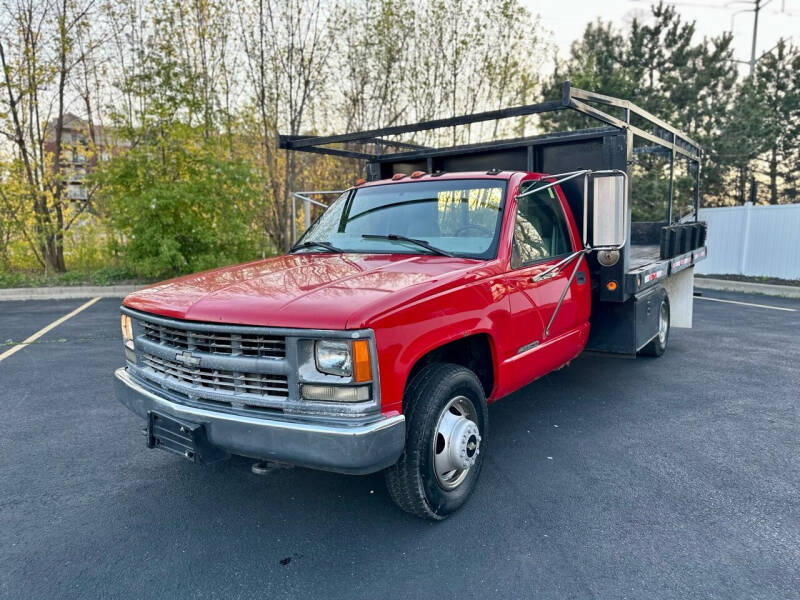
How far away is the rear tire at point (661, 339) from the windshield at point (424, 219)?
3617 mm

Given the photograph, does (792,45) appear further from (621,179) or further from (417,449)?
(417,449)

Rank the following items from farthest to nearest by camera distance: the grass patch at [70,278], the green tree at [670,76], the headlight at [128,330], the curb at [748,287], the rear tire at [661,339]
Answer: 1. the green tree at [670,76]
2. the grass patch at [70,278]
3. the curb at [748,287]
4. the rear tire at [661,339]
5. the headlight at [128,330]

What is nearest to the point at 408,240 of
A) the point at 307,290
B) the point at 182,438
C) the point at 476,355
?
the point at 476,355

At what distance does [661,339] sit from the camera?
683 cm

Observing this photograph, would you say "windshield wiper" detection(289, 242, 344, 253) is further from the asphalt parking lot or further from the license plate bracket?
the license plate bracket

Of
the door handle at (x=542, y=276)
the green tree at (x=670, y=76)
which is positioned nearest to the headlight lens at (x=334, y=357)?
the door handle at (x=542, y=276)

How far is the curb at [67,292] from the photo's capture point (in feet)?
40.9

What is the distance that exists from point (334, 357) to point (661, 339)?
538cm

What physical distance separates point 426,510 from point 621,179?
2459 millimetres

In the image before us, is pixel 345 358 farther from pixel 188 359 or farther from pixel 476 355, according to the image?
pixel 476 355

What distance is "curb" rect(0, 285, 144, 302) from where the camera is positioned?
1246 cm

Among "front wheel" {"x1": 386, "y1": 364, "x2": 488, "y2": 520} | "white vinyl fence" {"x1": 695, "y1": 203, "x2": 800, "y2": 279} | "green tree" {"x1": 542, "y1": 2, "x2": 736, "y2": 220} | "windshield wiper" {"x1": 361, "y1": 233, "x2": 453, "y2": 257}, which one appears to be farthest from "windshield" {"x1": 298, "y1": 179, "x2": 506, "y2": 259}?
"green tree" {"x1": 542, "y1": 2, "x2": 736, "y2": 220}

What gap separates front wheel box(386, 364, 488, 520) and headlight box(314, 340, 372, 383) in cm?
50

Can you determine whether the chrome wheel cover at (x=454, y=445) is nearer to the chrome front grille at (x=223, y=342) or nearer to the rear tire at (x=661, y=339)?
the chrome front grille at (x=223, y=342)
